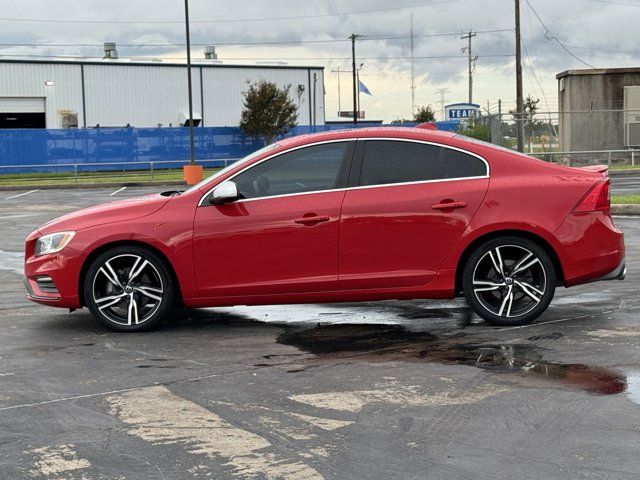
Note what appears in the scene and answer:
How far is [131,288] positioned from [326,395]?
268cm

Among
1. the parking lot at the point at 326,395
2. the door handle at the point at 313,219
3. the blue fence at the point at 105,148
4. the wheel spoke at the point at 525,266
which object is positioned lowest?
the parking lot at the point at 326,395

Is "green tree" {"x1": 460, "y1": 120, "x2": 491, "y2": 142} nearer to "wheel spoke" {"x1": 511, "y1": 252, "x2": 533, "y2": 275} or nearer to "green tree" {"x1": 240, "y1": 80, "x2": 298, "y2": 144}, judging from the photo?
"green tree" {"x1": 240, "y1": 80, "x2": 298, "y2": 144}

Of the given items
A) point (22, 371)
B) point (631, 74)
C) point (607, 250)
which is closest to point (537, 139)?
point (631, 74)

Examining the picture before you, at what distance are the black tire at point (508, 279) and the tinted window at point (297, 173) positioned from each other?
1279 mm

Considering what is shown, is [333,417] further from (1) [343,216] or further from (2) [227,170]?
(2) [227,170]

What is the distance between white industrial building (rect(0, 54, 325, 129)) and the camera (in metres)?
63.3

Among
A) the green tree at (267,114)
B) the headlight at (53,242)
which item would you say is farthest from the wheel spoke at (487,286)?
the green tree at (267,114)

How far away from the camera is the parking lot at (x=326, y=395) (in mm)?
4566

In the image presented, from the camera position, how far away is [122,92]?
6575 cm

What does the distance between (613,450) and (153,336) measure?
13.5 ft

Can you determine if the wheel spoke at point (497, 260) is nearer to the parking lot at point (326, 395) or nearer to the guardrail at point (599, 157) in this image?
the parking lot at point (326, 395)

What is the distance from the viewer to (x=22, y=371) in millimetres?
6543

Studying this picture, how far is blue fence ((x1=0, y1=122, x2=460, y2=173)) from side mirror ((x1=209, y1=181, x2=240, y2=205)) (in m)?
37.2

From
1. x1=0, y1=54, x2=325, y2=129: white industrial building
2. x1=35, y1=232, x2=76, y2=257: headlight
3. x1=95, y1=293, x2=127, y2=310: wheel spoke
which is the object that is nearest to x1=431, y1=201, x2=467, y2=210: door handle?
x1=95, y1=293, x2=127, y2=310: wheel spoke
